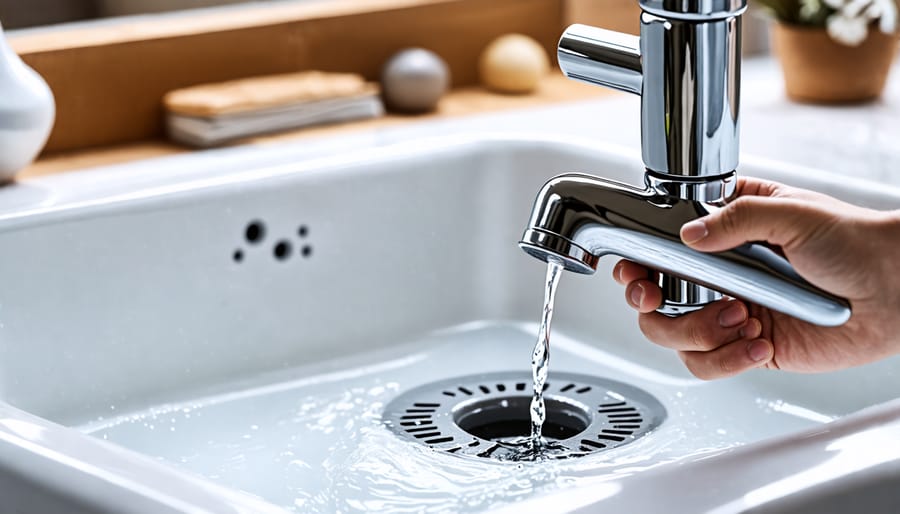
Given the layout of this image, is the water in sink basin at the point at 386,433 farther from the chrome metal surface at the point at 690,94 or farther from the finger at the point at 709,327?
the chrome metal surface at the point at 690,94

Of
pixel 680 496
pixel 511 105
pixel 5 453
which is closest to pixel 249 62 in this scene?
pixel 511 105

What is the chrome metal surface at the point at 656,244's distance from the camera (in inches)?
24.6

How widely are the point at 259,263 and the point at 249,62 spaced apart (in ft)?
0.93

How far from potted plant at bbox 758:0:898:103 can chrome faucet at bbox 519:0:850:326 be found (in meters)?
0.58

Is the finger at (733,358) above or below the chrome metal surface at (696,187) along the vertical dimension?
below

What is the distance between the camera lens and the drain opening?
87 cm

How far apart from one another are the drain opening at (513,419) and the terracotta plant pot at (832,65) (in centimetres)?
51

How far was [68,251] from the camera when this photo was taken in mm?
870

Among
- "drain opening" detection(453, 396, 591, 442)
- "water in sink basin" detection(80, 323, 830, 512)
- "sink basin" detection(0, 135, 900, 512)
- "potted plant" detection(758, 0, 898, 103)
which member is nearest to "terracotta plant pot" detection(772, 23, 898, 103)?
"potted plant" detection(758, 0, 898, 103)

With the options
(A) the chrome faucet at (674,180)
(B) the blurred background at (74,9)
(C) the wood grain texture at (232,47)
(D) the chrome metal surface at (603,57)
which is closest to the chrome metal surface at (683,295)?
(A) the chrome faucet at (674,180)

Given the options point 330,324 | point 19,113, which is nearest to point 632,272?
point 330,324

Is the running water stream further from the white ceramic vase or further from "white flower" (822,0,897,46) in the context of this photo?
"white flower" (822,0,897,46)

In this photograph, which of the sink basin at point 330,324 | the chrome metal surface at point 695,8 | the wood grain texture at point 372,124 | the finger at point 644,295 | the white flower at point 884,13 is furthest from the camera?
the white flower at point 884,13

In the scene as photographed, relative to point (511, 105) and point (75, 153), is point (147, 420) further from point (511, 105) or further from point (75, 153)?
point (511, 105)
